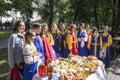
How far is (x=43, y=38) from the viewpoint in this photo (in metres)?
9.60

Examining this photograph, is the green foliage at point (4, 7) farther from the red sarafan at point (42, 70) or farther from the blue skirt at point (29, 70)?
the red sarafan at point (42, 70)

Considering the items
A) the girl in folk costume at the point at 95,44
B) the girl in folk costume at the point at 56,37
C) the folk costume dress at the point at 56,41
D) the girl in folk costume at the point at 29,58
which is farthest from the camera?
the girl in folk costume at the point at 95,44

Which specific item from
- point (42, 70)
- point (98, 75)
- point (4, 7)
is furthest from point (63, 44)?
point (4, 7)

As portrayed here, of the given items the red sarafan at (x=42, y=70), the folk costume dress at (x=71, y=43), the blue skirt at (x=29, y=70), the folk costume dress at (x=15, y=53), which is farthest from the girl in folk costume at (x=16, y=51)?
the folk costume dress at (x=71, y=43)

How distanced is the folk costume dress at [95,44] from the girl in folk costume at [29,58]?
6.56 metres

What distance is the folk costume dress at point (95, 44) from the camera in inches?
532

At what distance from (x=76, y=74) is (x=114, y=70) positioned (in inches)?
209

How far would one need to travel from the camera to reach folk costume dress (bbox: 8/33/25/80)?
287 inches

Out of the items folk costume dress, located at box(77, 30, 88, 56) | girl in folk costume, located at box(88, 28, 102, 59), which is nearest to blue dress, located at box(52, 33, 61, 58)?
folk costume dress, located at box(77, 30, 88, 56)

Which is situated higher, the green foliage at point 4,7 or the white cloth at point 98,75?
the green foliage at point 4,7

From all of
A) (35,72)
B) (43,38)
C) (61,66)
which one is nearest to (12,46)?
(35,72)

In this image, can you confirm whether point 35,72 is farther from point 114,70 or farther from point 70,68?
point 114,70

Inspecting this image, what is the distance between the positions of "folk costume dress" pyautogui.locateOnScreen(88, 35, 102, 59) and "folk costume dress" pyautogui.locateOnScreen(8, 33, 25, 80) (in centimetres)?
652

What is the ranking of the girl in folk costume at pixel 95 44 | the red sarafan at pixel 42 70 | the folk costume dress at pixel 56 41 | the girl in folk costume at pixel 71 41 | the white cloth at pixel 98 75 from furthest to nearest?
the girl in folk costume at pixel 95 44
the girl in folk costume at pixel 71 41
the folk costume dress at pixel 56 41
the white cloth at pixel 98 75
the red sarafan at pixel 42 70
